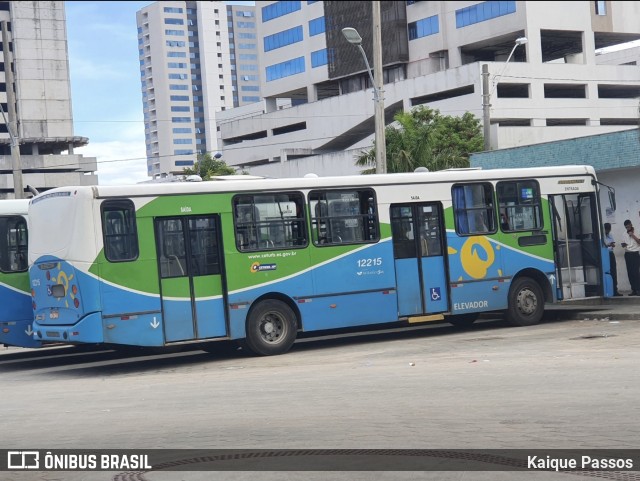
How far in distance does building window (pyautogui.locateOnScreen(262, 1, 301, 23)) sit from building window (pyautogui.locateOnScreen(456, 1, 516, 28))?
85.1ft

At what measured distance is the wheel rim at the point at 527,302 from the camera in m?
20.9

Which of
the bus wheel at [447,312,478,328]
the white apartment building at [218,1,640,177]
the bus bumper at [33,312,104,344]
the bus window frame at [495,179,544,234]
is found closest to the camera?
the bus bumper at [33,312,104,344]

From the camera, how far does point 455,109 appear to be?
8169 cm

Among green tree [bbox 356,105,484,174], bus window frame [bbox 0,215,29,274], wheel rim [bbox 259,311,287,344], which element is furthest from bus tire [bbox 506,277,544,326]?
green tree [bbox 356,105,484,174]

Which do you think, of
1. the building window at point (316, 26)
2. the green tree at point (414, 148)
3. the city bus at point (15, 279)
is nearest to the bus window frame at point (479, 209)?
the city bus at point (15, 279)

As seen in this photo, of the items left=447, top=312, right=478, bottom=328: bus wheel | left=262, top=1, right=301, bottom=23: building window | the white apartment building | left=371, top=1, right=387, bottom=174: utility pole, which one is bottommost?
left=447, top=312, right=478, bottom=328: bus wheel

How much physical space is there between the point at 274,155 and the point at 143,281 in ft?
302

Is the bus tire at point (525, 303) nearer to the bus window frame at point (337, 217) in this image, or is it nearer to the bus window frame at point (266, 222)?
the bus window frame at point (337, 217)

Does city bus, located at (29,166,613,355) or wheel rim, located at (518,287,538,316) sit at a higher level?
city bus, located at (29,166,613,355)

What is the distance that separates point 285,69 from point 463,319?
88395 millimetres

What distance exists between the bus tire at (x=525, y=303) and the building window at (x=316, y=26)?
82.3 meters

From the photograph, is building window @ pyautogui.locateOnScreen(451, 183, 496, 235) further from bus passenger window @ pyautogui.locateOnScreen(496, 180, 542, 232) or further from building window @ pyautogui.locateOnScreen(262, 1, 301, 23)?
building window @ pyautogui.locateOnScreen(262, 1, 301, 23)

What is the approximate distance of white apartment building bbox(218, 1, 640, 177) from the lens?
79.0 m

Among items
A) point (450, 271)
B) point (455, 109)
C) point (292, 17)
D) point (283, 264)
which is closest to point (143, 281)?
point (283, 264)
